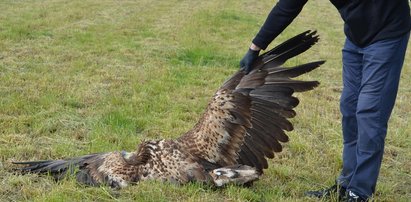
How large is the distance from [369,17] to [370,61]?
31 cm

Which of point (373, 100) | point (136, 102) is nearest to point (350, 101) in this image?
point (373, 100)

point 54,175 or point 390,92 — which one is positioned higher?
point 390,92

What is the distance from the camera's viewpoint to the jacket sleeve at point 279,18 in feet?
13.6

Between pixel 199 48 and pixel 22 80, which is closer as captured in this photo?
pixel 22 80

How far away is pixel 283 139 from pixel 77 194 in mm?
1646

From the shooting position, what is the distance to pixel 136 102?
730cm

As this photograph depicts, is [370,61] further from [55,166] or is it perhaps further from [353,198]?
[55,166]

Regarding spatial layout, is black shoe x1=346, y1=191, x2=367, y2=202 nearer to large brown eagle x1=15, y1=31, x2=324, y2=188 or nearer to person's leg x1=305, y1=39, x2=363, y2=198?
person's leg x1=305, y1=39, x2=363, y2=198

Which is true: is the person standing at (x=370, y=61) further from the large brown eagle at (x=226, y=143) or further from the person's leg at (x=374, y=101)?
the large brown eagle at (x=226, y=143)

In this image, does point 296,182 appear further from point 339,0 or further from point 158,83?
point 158,83

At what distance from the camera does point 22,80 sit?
8.20m

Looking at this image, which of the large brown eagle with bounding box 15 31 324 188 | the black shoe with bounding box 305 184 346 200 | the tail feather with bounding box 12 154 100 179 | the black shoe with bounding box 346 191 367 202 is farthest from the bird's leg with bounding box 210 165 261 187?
the tail feather with bounding box 12 154 100 179

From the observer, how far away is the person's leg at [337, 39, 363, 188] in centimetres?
430

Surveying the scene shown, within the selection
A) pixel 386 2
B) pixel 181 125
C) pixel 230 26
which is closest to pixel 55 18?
pixel 230 26
